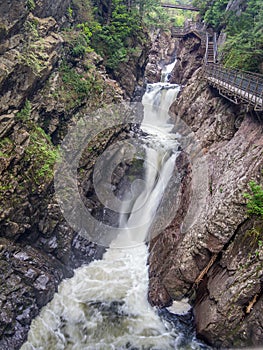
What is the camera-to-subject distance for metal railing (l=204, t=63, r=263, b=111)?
1186 cm

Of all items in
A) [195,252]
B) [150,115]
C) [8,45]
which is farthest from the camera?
[150,115]

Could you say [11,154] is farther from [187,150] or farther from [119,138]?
[187,150]

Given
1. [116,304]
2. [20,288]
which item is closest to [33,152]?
[20,288]

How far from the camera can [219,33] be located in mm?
27172

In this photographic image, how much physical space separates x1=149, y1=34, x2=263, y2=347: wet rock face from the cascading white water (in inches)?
37.7

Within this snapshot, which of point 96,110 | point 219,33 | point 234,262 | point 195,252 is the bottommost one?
point 195,252

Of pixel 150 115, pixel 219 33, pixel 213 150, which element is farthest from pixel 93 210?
pixel 219 33

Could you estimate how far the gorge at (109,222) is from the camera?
955 cm

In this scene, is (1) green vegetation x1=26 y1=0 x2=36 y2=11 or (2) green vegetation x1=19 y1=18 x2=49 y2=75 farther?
(1) green vegetation x1=26 y1=0 x2=36 y2=11

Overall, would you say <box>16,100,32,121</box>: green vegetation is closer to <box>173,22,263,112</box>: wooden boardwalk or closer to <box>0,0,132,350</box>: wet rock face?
<box>0,0,132,350</box>: wet rock face

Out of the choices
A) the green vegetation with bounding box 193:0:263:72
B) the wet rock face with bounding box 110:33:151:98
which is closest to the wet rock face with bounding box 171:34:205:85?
the green vegetation with bounding box 193:0:263:72

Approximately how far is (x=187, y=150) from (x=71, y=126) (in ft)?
23.6

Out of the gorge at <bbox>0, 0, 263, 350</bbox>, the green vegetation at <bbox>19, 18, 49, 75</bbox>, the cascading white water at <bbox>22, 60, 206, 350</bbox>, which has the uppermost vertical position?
the green vegetation at <bbox>19, 18, 49, 75</bbox>

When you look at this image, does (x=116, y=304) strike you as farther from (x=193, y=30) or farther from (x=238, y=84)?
(x=193, y=30)
